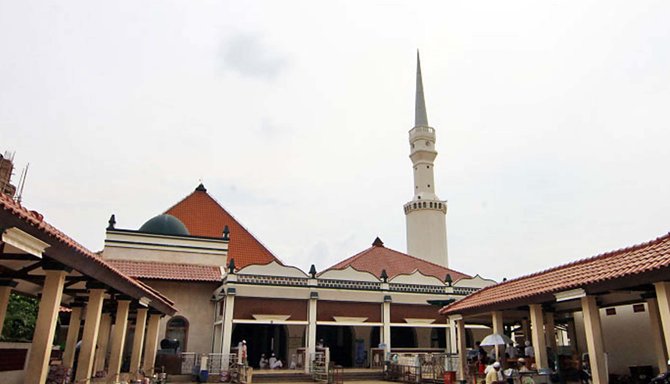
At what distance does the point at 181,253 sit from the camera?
22.8 m

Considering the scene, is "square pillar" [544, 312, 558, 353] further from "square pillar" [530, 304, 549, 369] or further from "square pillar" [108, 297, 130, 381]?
"square pillar" [108, 297, 130, 381]

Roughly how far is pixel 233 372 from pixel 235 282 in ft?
11.1

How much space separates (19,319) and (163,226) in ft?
25.7

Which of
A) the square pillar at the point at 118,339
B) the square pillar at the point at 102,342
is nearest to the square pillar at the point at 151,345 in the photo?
the square pillar at the point at 102,342

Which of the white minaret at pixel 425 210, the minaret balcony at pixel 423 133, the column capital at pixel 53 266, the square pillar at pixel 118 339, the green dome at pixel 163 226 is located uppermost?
the minaret balcony at pixel 423 133

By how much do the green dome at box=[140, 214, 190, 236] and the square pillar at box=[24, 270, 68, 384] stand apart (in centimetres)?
1589

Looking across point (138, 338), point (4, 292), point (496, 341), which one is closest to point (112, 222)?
point (138, 338)

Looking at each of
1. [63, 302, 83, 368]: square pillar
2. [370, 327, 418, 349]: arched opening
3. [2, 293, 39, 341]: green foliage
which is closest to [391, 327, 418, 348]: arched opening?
[370, 327, 418, 349]: arched opening

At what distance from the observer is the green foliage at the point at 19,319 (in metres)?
15.9

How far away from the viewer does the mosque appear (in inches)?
766

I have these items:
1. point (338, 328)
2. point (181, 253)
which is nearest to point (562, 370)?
point (338, 328)

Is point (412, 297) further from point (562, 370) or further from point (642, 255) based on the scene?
point (642, 255)

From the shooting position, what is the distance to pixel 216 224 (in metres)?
28.0

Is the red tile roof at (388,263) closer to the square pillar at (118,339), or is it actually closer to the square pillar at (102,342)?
the square pillar at (102,342)
